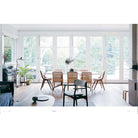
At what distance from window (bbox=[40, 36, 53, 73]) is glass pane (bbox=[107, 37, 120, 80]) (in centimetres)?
155

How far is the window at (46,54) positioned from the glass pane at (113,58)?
155 centimetres

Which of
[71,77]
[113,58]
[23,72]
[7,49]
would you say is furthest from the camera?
[113,58]

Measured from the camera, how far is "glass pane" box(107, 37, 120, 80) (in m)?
4.26

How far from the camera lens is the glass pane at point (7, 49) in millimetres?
3399

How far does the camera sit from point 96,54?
14.0ft

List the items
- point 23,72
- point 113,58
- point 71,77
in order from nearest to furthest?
point 71,77 < point 23,72 < point 113,58

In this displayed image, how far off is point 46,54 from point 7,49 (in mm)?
1065

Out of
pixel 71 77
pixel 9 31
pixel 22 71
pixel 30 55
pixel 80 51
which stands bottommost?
pixel 71 77

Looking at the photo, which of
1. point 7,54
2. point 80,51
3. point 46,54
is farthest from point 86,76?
point 7,54

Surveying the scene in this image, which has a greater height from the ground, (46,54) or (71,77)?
(46,54)

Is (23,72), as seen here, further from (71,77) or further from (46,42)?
(71,77)

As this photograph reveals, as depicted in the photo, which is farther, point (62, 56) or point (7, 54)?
point (62, 56)

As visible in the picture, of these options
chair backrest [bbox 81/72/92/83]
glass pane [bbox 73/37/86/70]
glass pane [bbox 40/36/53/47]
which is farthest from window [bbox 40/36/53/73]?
Answer: chair backrest [bbox 81/72/92/83]
